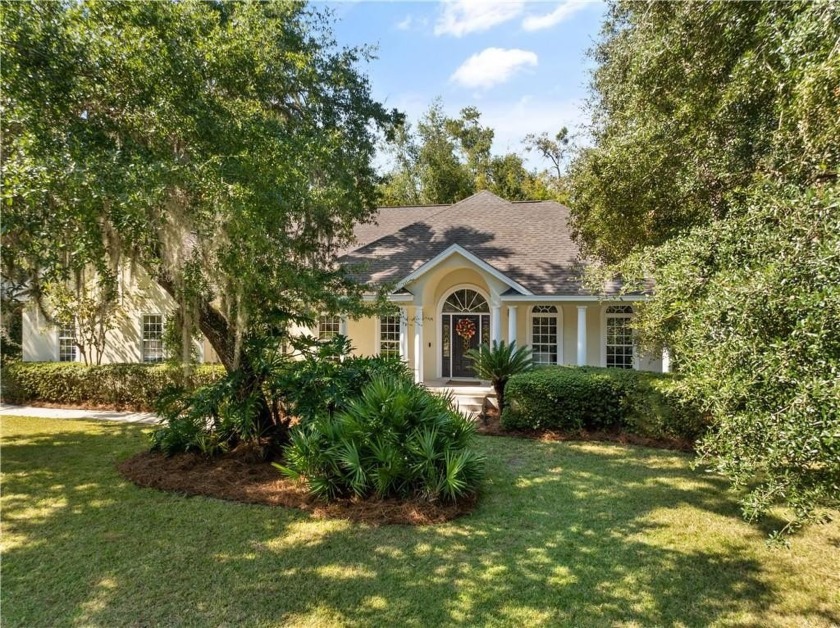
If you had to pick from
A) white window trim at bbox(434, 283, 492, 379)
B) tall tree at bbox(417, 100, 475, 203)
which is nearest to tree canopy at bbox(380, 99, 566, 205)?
tall tree at bbox(417, 100, 475, 203)

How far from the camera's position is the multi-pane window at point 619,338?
43.6 feet

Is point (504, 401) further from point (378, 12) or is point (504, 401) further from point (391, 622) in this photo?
point (378, 12)

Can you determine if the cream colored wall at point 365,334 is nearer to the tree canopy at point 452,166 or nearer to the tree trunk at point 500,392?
the tree trunk at point 500,392

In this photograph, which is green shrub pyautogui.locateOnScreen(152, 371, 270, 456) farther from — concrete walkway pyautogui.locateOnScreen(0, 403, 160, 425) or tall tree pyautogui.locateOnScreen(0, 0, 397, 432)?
concrete walkway pyautogui.locateOnScreen(0, 403, 160, 425)

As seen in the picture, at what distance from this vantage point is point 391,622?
371 centimetres

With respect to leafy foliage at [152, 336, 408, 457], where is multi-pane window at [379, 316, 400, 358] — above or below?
above

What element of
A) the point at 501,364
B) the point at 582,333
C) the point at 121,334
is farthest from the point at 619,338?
the point at 121,334

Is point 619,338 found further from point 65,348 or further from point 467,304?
point 65,348

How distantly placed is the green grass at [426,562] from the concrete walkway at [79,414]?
14.8ft

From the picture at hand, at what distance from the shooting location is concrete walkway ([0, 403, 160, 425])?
11289mm

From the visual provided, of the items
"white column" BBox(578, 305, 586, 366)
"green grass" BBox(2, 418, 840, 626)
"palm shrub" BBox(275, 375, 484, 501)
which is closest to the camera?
"green grass" BBox(2, 418, 840, 626)

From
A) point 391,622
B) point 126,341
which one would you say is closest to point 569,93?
point 391,622

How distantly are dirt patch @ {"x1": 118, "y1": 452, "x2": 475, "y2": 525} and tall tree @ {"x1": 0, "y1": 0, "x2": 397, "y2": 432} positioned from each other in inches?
61.8

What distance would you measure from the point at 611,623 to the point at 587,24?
31.9ft
